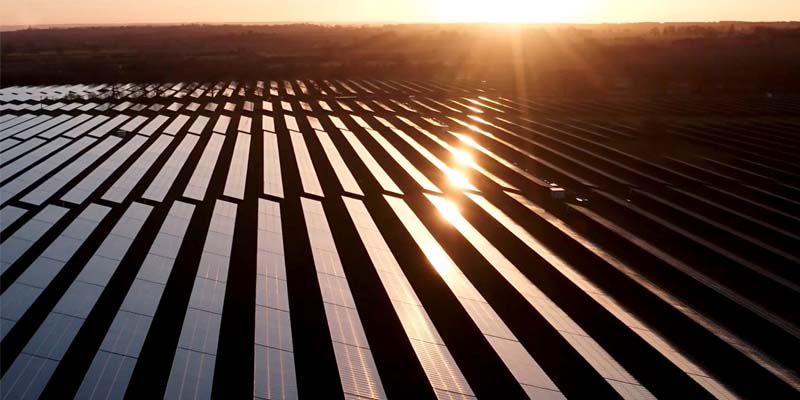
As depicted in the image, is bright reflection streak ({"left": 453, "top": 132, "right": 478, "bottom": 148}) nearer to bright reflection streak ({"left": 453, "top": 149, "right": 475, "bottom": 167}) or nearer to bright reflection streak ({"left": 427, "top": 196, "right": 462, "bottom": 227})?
bright reflection streak ({"left": 453, "top": 149, "right": 475, "bottom": 167})

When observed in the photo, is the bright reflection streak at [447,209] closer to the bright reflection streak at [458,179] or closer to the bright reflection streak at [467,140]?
the bright reflection streak at [458,179]

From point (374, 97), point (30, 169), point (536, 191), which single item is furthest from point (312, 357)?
point (374, 97)

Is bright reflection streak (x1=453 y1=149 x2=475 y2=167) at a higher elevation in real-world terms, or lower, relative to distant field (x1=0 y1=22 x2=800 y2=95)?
lower

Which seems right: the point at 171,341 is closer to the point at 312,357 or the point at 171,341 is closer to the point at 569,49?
the point at 312,357

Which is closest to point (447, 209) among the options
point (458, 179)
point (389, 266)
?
point (458, 179)

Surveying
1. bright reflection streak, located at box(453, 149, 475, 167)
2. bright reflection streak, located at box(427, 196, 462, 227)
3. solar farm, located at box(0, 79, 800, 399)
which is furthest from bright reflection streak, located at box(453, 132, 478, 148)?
bright reflection streak, located at box(427, 196, 462, 227)

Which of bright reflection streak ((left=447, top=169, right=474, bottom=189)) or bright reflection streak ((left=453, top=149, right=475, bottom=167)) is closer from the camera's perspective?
bright reflection streak ((left=447, top=169, right=474, bottom=189))

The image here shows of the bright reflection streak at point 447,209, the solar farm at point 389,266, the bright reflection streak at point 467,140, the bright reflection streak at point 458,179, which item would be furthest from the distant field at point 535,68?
the bright reflection streak at point 447,209

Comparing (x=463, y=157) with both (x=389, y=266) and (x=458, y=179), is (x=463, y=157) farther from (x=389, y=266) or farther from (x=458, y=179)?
(x=389, y=266)
